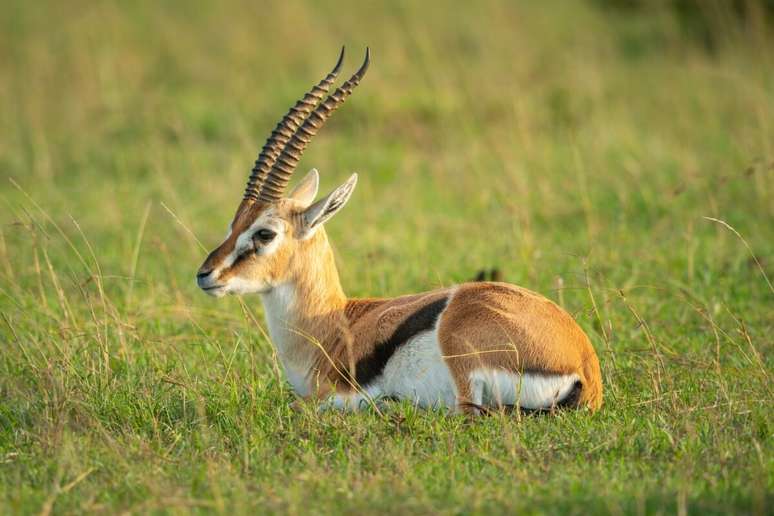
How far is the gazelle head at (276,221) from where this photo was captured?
514cm

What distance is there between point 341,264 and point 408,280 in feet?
1.91

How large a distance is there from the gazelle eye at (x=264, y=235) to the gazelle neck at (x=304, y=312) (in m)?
0.18

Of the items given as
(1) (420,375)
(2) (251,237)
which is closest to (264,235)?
(2) (251,237)

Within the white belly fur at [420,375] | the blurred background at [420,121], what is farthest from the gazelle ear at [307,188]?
the blurred background at [420,121]

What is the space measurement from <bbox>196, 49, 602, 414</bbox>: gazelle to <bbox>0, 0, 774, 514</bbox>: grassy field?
0.55ft

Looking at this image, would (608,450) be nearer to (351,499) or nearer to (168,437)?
(351,499)

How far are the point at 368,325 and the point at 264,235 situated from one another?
654 millimetres

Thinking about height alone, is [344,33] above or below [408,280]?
above

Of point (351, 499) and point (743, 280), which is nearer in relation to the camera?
point (351, 499)

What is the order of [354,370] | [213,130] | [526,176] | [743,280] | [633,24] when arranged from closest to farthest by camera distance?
[354,370], [743,280], [526,176], [213,130], [633,24]

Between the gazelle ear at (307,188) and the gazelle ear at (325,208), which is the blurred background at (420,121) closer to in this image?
the gazelle ear at (307,188)

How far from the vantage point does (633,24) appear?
1712 centimetres

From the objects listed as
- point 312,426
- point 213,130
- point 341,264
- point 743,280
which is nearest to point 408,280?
point 341,264

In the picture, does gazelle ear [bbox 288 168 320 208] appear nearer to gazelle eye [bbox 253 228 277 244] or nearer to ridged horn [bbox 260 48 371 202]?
ridged horn [bbox 260 48 371 202]
